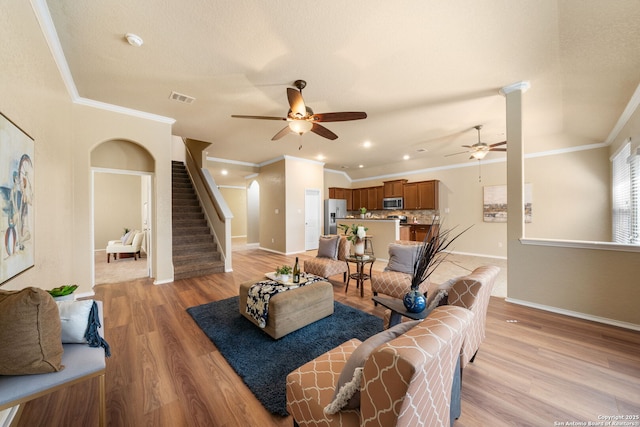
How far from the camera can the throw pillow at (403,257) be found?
3.27m

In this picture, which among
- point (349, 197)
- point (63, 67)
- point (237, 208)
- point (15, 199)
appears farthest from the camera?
point (237, 208)

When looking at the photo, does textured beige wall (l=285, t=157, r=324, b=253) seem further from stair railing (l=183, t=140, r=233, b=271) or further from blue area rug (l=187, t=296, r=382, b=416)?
blue area rug (l=187, t=296, r=382, b=416)

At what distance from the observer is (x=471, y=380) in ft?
5.87

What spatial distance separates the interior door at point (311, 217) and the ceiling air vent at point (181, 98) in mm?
4329

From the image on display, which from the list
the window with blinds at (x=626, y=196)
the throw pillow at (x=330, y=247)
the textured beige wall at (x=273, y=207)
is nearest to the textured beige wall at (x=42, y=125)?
the throw pillow at (x=330, y=247)

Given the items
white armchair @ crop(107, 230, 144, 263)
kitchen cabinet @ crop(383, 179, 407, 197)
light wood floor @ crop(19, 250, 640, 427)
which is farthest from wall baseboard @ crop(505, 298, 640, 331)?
white armchair @ crop(107, 230, 144, 263)

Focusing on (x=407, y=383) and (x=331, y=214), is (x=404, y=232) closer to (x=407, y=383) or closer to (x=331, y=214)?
(x=331, y=214)

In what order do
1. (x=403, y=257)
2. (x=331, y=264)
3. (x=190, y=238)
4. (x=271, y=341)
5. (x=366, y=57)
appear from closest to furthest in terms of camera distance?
(x=271, y=341) < (x=366, y=57) < (x=403, y=257) < (x=331, y=264) < (x=190, y=238)

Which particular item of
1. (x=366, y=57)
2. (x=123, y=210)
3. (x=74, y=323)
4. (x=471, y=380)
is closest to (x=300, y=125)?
(x=366, y=57)

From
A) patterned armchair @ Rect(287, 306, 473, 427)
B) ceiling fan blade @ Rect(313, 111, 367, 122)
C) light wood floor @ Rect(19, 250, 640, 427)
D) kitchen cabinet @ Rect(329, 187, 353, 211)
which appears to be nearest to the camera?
patterned armchair @ Rect(287, 306, 473, 427)

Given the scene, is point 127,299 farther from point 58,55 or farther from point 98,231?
point 98,231

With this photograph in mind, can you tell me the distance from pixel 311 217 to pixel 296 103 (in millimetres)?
5303

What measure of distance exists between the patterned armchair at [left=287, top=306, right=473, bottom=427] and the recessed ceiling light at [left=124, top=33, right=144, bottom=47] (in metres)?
3.17

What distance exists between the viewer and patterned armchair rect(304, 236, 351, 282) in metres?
3.90
